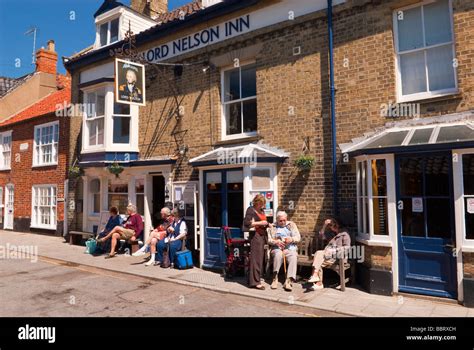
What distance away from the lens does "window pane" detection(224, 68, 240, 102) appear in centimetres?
980

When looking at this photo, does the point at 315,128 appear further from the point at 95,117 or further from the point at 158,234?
the point at 95,117

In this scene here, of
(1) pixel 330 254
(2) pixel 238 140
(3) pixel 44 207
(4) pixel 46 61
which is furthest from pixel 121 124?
(4) pixel 46 61

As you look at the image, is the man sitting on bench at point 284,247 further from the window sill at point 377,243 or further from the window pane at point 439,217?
the window pane at point 439,217

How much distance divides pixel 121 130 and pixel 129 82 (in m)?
2.47

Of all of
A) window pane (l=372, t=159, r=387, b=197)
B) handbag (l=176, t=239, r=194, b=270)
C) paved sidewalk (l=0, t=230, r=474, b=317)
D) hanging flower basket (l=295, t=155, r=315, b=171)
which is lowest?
paved sidewalk (l=0, t=230, r=474, b=317)

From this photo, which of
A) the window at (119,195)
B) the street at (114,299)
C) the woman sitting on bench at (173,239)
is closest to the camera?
the street at (114,299)

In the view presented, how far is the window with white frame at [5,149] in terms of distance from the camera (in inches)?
698

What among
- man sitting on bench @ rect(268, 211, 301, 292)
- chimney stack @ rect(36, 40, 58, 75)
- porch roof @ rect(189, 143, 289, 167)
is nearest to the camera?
man sitting on bench @ rect(268, 211, 301, 292)

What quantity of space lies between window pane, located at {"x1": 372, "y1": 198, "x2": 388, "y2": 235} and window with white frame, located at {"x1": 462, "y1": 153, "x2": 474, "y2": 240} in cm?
126

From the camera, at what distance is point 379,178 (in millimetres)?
6688

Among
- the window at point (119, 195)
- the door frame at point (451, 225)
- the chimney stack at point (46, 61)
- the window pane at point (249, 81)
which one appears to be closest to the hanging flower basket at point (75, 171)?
the window at point (119, 195)

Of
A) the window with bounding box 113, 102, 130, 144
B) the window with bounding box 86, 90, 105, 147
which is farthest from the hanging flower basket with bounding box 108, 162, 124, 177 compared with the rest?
the window with bounding box 86, 90, 105, 147

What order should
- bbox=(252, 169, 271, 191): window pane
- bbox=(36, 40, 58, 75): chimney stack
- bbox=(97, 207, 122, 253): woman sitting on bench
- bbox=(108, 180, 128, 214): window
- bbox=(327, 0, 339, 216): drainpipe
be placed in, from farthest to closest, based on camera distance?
1. bbox=(36, 40, 58, 75): chimney stack
2. bbox=(108, 180, 128, 214): window
3. bbox=(97, 207, 122, 253): woman sitting on bench
4. bbox=(252, 169, 271, 191): window pane
5. bbox=(327, 0, 339, 216): drainpipe

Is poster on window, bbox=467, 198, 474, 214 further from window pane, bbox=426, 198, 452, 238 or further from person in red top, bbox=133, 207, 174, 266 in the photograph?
person in red top, bbox=133, 207, 174, 266
